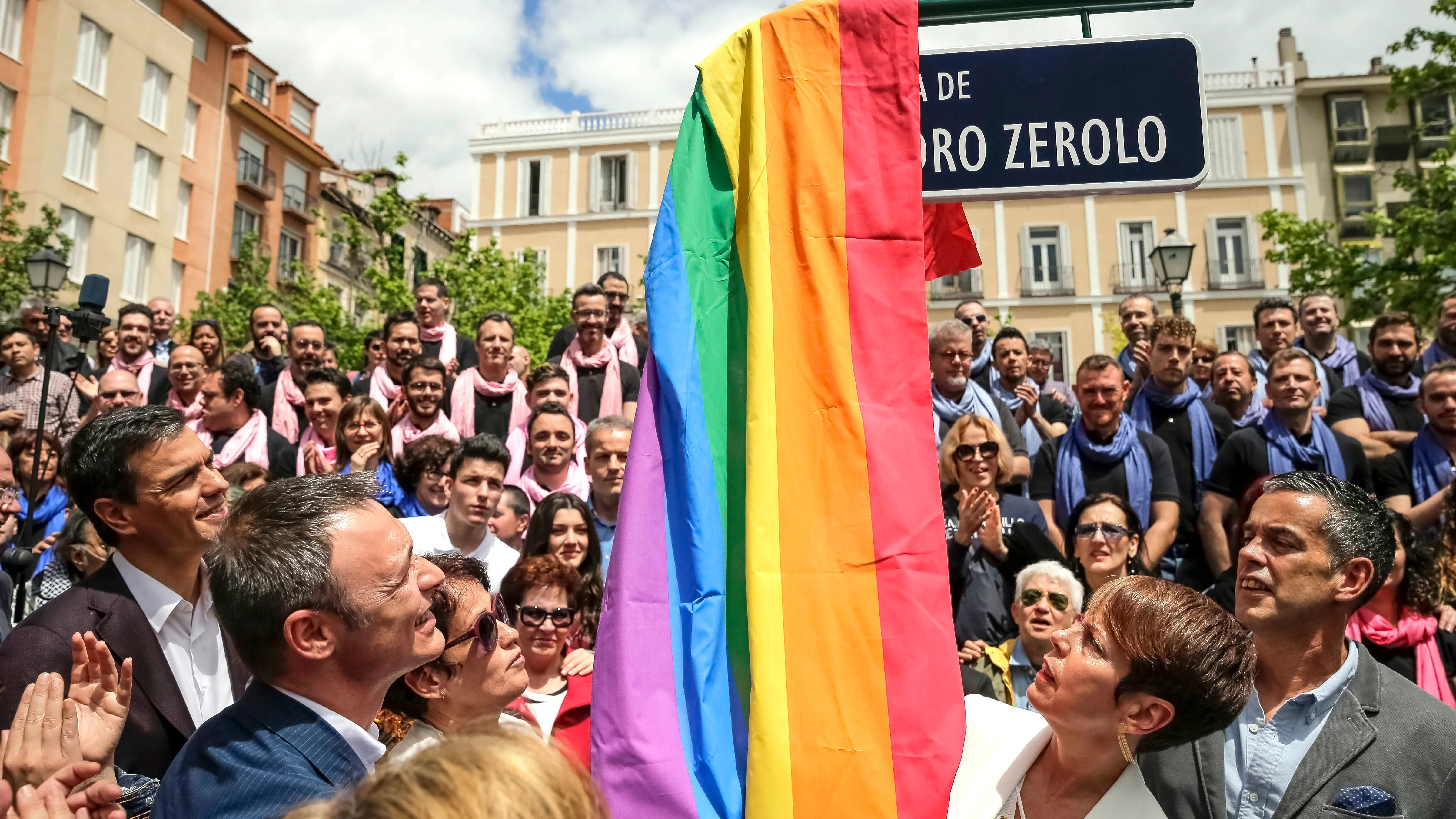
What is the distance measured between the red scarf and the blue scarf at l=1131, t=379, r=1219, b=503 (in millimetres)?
6222

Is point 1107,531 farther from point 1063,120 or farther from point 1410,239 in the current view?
point 1410,239

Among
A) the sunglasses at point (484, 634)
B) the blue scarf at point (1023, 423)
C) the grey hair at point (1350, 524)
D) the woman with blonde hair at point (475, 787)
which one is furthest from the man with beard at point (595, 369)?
the woman with blonde hair at point (475, 787)

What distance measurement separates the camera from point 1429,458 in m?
5.93

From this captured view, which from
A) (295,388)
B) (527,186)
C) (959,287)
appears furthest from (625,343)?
(527,186)

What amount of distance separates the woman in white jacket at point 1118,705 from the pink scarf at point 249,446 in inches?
236

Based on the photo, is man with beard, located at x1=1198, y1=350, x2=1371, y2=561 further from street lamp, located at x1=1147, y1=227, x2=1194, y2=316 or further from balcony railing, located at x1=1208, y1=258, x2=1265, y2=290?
balcony railing, located at x1=1208, y1=258, x2=1265, y2=290

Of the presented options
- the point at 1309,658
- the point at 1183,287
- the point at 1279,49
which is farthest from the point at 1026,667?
the point at 1279,49

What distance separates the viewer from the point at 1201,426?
6.87 m

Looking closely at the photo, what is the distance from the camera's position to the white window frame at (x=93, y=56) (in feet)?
91.8

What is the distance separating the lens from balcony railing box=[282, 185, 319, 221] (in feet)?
122

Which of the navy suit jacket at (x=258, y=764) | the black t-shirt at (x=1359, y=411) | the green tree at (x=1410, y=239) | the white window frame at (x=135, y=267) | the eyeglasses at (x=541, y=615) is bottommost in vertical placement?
the navy suit jacket at (x=258, y=764)

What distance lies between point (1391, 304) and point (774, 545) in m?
18.7

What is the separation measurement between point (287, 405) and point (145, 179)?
1038 inches

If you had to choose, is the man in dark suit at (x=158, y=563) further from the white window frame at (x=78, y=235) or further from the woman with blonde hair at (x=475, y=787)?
the white window frame at (x=78, y=235)
